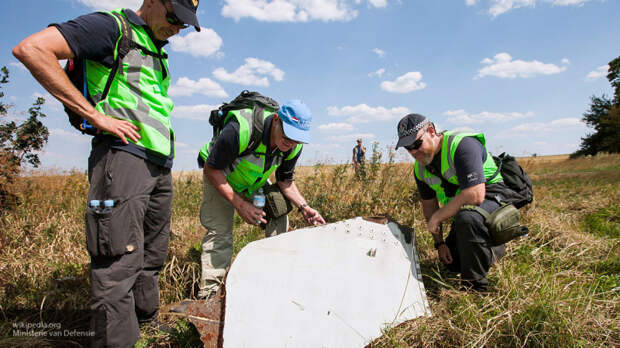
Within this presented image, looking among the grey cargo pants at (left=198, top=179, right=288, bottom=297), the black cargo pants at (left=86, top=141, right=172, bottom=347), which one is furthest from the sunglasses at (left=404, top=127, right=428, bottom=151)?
the black cargo pants at (left=86, top=141, right=172, bottom=347)

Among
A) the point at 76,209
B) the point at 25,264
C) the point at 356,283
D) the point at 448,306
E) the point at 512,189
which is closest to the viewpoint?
the point at 356,283

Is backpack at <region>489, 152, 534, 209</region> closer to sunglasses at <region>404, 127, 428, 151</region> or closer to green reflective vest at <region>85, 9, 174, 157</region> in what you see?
sunglasses at <region>404, 127, 428, 151</region>

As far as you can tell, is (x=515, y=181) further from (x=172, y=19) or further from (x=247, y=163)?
(x=172, y=19)

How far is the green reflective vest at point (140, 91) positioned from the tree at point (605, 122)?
33848 mm

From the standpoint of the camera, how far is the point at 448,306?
2.15 meters

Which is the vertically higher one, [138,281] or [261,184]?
[261,184]

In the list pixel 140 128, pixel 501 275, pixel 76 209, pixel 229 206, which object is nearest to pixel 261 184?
pixel 229 206

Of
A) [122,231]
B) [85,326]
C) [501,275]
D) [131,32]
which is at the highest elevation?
[131,32]

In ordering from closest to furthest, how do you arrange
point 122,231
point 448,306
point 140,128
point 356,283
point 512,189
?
point 122,231, point 140,128, point 356,283, point 448,306, point 512,189

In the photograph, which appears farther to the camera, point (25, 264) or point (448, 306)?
point (25, 264)

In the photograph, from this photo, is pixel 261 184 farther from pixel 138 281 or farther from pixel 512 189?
pixel 512 189

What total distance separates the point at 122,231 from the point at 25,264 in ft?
6.90

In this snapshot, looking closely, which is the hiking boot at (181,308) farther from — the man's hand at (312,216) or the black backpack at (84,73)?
the black backpack at (84,73)

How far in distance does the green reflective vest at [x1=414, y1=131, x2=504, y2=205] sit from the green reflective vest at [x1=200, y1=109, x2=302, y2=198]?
1215 mm
